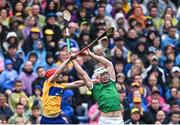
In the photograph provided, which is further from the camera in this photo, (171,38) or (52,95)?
(171,38)

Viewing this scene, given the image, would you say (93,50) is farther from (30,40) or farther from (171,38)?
(171,38)

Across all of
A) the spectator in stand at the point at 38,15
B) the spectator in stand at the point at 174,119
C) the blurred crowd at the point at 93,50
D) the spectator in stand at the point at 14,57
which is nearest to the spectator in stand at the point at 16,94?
the blurred crowd at the point at 93,50

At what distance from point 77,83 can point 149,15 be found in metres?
8.50

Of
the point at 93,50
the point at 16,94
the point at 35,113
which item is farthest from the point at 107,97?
the point at 93,50

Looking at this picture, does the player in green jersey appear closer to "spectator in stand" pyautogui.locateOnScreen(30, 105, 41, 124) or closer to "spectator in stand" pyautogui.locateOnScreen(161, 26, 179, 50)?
"spectator in stand" pyautogui.locateOnScreen(30, 105, 41, 124)

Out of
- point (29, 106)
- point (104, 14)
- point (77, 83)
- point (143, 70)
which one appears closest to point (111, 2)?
point (104, 14)

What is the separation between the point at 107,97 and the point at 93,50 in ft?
18.8

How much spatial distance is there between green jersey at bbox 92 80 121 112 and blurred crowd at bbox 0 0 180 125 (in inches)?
129

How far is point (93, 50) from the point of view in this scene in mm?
26141

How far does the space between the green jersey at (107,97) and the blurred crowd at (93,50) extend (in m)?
3.27

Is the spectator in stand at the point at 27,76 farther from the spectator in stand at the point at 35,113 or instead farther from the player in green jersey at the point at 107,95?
the player in green jersey at the point at 107,95

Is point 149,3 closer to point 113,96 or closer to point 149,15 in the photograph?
point 149,15

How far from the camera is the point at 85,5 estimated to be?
92.7 feet

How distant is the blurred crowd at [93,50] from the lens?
80.5 feet
